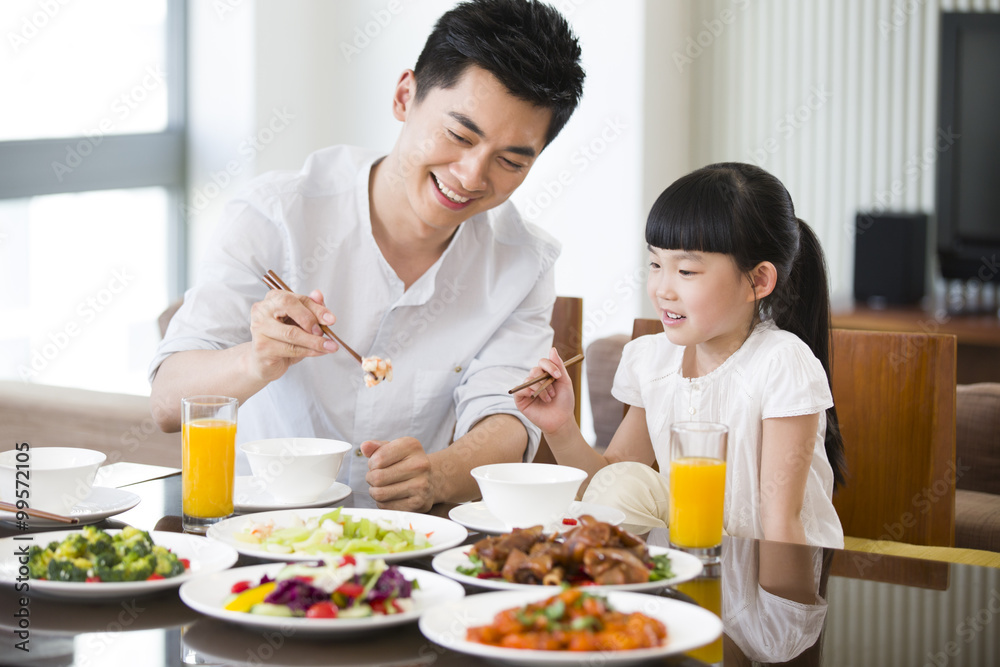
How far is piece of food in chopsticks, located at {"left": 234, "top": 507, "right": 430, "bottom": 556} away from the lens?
108cm

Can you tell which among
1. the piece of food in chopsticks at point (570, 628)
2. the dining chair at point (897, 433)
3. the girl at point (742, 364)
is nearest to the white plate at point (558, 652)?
the piece of food in chopsticks at point (570, 628)

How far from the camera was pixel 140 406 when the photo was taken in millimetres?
2699

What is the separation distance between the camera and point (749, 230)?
1550 mm

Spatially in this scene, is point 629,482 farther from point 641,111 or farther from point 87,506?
point 641,111

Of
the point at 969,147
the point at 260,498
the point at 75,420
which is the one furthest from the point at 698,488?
the point at 969,147

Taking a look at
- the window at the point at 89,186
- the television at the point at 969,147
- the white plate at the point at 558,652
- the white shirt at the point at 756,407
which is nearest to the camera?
the white plate at the point at 558,652

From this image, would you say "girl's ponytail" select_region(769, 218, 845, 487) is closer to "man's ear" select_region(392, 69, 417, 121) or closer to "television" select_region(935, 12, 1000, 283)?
"man's ear" select_region(392, 69, 417, 121)

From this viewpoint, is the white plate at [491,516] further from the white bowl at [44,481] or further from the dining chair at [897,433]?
the dining chair at [897,433]

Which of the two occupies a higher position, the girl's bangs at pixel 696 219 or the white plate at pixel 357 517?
the girl's bangs at pixel 696 219

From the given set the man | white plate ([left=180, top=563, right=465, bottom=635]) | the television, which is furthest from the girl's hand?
the television

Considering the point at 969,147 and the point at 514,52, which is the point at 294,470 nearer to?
the point at 514,52

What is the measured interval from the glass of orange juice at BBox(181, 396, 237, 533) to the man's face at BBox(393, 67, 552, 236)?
639 mm

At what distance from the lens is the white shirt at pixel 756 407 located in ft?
4.94

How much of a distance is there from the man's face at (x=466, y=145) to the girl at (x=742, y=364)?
0.87 ft
